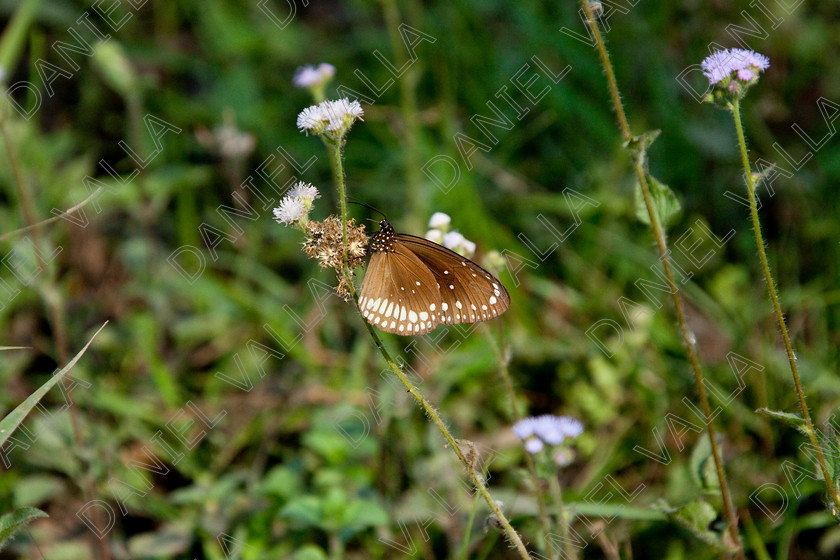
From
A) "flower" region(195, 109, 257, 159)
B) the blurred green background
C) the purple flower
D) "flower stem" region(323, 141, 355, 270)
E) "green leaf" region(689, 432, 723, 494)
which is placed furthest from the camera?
"flower" region(195, 109, 257, 159)

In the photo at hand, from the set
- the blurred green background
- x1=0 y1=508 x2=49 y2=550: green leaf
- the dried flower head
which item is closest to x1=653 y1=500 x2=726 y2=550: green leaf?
the blurred green background

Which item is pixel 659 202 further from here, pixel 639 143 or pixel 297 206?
pixel 297 206

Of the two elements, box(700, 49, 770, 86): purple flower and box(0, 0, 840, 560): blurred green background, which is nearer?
box(700, 49, 770, 86): purple flower

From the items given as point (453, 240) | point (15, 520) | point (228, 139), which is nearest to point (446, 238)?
point (453, 240)

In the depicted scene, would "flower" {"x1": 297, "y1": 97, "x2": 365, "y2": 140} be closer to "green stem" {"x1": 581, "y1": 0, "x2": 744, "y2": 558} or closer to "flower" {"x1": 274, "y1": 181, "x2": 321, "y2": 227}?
"flower" {"x1": 274, "y1": 181, "x2": 321, "y2": 227}

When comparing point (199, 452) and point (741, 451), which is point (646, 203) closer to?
point (741, 451)

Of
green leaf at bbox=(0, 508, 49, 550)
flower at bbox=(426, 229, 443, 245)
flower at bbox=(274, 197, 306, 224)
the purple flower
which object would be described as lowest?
green leaf at bbox=(0, 508, 49, 550)
